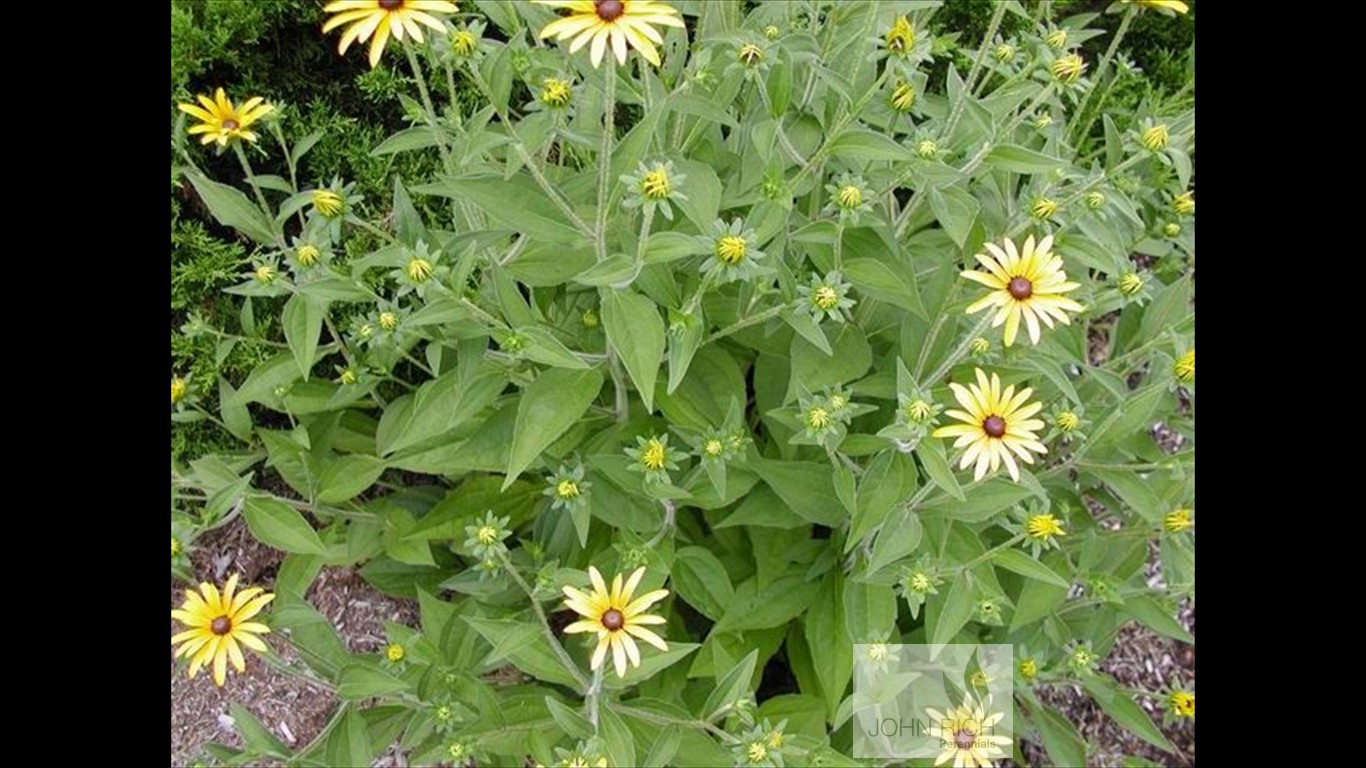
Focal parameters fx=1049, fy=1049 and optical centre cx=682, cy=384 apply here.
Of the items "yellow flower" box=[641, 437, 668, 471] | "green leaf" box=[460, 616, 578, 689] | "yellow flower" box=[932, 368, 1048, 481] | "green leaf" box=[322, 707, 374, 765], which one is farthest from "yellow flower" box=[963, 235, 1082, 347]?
"green leaf" box=[322, 707, 374, 765]

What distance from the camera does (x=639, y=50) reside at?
5.04 feet

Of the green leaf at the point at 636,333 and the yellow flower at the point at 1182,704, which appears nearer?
the green leaf at the point at 636,333

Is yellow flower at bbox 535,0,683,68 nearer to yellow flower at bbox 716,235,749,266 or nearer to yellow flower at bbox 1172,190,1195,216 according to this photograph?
yellow flower at bbox 716,235,749,266

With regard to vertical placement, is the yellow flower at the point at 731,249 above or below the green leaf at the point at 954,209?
below

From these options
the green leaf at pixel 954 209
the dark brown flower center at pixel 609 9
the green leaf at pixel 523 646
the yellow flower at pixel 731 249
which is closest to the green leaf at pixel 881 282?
the green leaf at pixel 954 209

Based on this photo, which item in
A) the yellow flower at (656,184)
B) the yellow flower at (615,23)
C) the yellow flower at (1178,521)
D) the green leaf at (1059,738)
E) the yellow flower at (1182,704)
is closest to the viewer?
the yellow flower at (615,23)

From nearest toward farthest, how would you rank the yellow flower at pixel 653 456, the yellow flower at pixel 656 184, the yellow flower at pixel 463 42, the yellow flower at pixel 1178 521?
the yellow flower at pixel 656 184
the yellow flower at pixel 463 42
the yellow flower at pixel 653 456
the yellow flower at pixel 1178 521

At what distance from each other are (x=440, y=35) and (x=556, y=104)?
302 mm

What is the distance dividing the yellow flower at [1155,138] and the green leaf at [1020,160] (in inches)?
6.6

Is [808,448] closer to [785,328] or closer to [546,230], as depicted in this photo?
[785,328]

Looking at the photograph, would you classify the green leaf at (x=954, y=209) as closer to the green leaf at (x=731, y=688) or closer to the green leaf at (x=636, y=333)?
the green leaf at (x=636, y=333)

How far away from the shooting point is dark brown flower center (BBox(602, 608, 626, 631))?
6.31 ft

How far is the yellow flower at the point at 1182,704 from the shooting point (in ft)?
8.72

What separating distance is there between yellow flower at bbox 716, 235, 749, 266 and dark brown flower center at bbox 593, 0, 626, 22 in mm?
446
